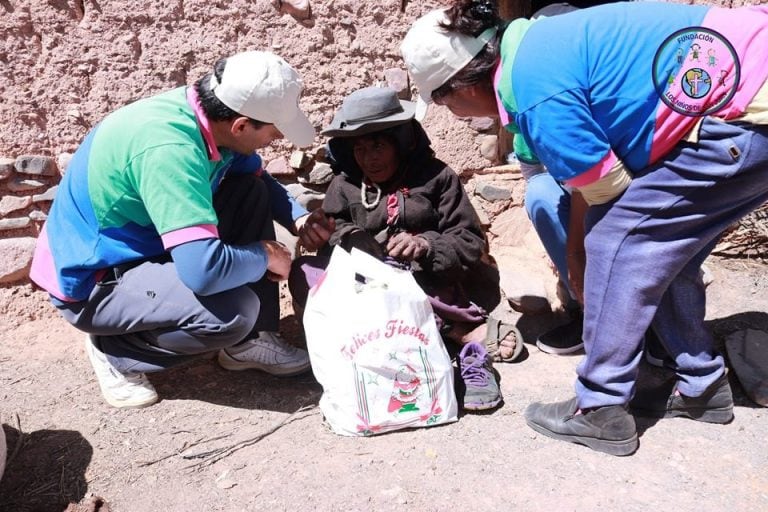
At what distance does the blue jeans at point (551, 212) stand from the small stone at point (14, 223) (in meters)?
2.18

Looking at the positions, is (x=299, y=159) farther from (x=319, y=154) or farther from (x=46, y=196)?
(x=46, y=196)

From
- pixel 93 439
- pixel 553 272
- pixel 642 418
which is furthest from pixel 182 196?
Result: pixel 553 272

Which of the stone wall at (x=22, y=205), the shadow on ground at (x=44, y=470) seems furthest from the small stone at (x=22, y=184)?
the shadow on ground at (x=44, y=470)

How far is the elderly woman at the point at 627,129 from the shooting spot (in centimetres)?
173

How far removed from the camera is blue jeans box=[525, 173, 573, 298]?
249cm

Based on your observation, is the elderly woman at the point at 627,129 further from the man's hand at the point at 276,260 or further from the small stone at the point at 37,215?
the small stone at the point at 37,215

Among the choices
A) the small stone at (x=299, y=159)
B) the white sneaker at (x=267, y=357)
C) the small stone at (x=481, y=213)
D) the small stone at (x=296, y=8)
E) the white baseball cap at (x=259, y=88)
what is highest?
the small stone at (x=296, y=8)

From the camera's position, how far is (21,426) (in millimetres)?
2281

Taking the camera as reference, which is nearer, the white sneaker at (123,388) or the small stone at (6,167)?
the white sneaker at (123,388)

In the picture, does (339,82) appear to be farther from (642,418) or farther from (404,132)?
(642,418)

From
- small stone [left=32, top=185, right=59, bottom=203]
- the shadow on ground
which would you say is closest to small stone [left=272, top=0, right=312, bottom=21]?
small stone [left=32, top=185, right=59, bottom=203]

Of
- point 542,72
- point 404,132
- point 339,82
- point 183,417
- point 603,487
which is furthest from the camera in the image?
point 339,82

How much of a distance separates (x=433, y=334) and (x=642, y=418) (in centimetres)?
76

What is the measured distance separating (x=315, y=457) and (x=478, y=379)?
25.3 inches
